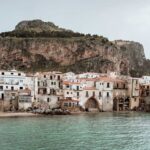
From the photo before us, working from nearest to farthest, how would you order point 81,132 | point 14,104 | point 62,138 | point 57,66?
point 62,138
point 81,132
point 14,104
point 57,66

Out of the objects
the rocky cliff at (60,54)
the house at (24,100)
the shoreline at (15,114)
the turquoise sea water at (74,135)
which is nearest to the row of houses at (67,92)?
the house at (24,100)

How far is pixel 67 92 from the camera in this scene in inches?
3346

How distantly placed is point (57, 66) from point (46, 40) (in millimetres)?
10077

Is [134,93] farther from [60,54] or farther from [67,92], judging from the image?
[60,54]

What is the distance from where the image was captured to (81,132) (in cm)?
5106

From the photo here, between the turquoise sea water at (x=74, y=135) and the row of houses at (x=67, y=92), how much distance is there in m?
16.2

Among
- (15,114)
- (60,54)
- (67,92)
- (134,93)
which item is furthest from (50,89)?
(60,54)

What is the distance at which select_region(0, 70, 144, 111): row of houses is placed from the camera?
77.9 meters

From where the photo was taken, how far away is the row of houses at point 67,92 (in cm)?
7794

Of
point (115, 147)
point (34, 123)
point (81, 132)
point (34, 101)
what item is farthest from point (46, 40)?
point (115, 147)

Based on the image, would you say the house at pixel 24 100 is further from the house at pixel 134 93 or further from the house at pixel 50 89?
the house at pixel 134 93

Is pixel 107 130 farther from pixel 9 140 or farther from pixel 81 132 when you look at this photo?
pixel 9 140

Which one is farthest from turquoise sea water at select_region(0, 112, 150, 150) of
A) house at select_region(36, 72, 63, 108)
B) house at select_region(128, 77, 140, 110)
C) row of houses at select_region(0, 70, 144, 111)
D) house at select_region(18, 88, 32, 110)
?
house at select_region(128, 77, 140, 110)

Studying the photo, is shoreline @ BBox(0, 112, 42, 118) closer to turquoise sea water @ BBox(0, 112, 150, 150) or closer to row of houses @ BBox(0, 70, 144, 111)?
row of houses @ BBox(0, 70, 144, 111)
